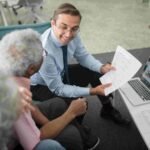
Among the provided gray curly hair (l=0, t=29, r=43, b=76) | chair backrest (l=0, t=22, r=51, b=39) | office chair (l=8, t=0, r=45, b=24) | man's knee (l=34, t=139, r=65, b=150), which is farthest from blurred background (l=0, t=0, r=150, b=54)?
man's knee (l=34, t=139, r=65, b=150)

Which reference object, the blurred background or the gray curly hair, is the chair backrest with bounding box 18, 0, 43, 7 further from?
the gray curly hair

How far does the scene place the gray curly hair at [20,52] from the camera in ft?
4.39

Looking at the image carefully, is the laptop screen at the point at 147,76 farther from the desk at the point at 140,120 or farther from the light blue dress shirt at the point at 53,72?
the light blue dress shirt at the point at 53,72

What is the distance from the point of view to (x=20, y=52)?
1.36 metres

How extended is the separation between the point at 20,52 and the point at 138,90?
0.91 meters

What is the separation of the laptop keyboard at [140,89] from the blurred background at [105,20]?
156 cm

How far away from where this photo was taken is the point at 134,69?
1767 mm

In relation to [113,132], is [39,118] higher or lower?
higher

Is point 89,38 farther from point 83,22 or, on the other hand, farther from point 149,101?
point 149,101

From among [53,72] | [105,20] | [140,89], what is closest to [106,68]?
[140,89]

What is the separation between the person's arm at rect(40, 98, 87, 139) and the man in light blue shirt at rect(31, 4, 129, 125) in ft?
0.87

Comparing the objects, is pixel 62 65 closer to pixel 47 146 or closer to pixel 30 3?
pixel 47 146

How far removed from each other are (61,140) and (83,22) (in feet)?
10.3

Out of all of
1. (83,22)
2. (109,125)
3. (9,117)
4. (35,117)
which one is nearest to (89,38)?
(83,22)
